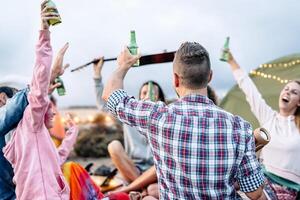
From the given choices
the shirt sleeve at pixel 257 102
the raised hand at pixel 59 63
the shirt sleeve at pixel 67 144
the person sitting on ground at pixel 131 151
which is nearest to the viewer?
the raised hand at pixel 59 63

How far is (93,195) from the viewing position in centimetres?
267

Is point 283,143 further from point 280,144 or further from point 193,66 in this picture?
point 193,66

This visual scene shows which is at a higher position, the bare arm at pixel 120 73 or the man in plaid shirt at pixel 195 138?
the bare arm at pixel 120 73

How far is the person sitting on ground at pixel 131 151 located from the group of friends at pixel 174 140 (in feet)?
1.27

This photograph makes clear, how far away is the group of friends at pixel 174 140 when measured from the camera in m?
1.55

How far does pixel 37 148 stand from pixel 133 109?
66cm

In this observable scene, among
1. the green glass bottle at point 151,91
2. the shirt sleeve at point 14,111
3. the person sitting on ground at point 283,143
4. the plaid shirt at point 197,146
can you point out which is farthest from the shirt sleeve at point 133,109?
the green glass bottle at point 151,91

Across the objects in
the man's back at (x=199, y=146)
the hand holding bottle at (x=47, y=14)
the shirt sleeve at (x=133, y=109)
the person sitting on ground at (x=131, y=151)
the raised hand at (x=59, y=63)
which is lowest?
the person sitting on ground at (x=131, y=151)

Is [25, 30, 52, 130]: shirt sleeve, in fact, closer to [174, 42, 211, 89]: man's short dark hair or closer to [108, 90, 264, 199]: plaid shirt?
[108, 90, 264, 199]: plaid shirt

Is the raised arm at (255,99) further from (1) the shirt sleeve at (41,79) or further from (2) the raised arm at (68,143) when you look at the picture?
(1) the shirt sleeve at (41,79)

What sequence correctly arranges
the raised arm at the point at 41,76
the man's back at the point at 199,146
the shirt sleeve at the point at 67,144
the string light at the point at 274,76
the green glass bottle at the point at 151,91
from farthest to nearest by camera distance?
1. the string light at the point at 274,76
2. the green glass bottle at the point at 151,91
3. the shirt sleeve at the point at 67,144
4. the raised arm at the point at 41,76
5. the man's back at the point at 199,146

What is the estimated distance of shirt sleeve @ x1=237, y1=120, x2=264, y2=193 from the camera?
1572 mm

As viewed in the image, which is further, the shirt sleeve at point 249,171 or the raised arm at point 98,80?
the raised arm at point 98,80

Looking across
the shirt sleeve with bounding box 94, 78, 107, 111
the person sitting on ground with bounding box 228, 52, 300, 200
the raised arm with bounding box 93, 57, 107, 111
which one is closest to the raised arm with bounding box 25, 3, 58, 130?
the raised arm with bounding box 93, 57, 107, 111
